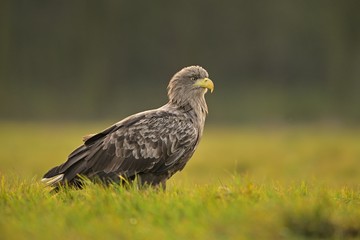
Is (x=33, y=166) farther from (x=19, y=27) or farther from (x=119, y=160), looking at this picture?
(x=19, y=27)

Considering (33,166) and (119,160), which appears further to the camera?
(33,166)

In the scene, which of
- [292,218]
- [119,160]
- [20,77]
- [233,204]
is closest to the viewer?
[292,218]

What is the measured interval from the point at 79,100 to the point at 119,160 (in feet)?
142

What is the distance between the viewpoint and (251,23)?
58.1m

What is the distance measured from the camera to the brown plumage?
895 cm

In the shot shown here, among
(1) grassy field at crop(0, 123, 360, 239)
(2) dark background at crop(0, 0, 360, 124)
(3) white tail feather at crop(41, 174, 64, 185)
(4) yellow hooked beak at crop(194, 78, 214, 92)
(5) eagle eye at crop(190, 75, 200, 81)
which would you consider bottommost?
(2) dark background at crop(0, 0, 360, 124)

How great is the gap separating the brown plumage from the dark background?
1553 inches

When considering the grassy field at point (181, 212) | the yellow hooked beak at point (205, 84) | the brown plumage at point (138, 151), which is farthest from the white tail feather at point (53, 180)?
the yellow hooked beak at point (205, 84)

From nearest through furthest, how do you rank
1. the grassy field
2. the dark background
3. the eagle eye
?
the grassy field < the eagle eye < the dark background

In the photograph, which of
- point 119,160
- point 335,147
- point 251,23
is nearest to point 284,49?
point 251,23

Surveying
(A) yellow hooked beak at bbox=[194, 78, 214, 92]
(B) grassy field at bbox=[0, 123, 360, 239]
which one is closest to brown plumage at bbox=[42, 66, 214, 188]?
(A) yellow hooked beak at bbox=[194, 78, 214, 92]

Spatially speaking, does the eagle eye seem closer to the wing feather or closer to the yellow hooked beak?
the yellow hooked beak

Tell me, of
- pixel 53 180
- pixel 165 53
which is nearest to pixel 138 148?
pixel 53 180

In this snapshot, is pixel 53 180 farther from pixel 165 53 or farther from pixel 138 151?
pixel 165 53
